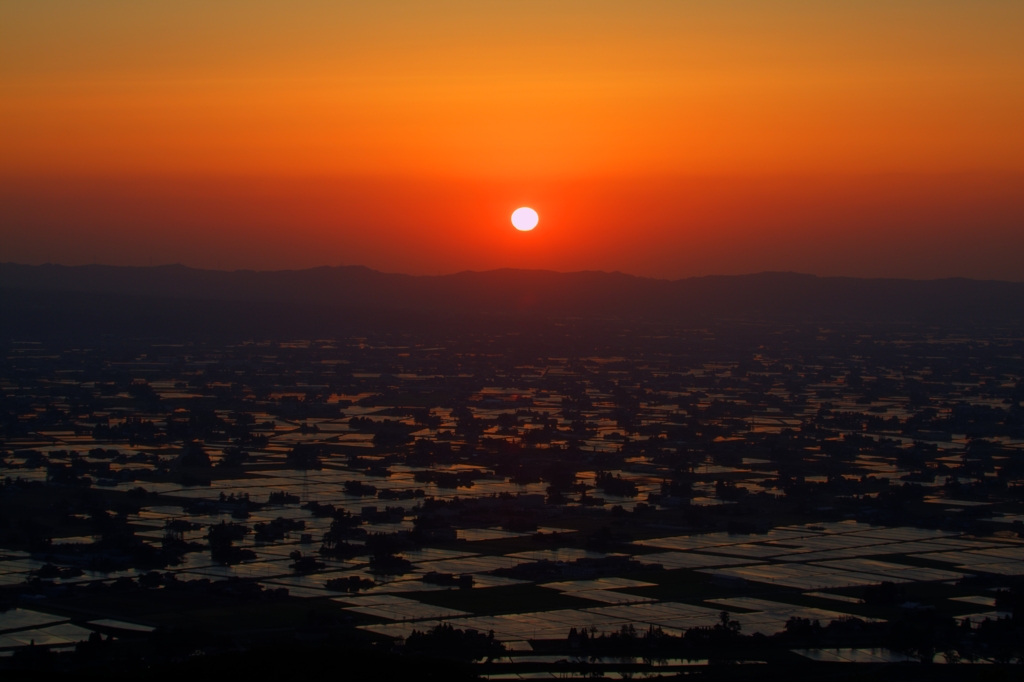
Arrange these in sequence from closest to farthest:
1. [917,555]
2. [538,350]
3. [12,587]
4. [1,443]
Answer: [12,587] < [917,555] < [1,443] < [538,350]

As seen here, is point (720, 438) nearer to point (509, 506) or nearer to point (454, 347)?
point (509, 506)

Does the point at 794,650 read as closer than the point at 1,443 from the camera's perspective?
Yes

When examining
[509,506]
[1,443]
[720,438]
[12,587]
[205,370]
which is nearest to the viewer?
[12,587]

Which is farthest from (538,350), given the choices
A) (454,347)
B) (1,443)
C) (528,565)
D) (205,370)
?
(528,565)

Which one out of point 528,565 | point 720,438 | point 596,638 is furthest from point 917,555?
point 720,438

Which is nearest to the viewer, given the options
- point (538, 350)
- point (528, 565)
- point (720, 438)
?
point (528, 565)

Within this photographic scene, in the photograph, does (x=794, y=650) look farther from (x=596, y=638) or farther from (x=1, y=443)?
(x=1, y=443)
